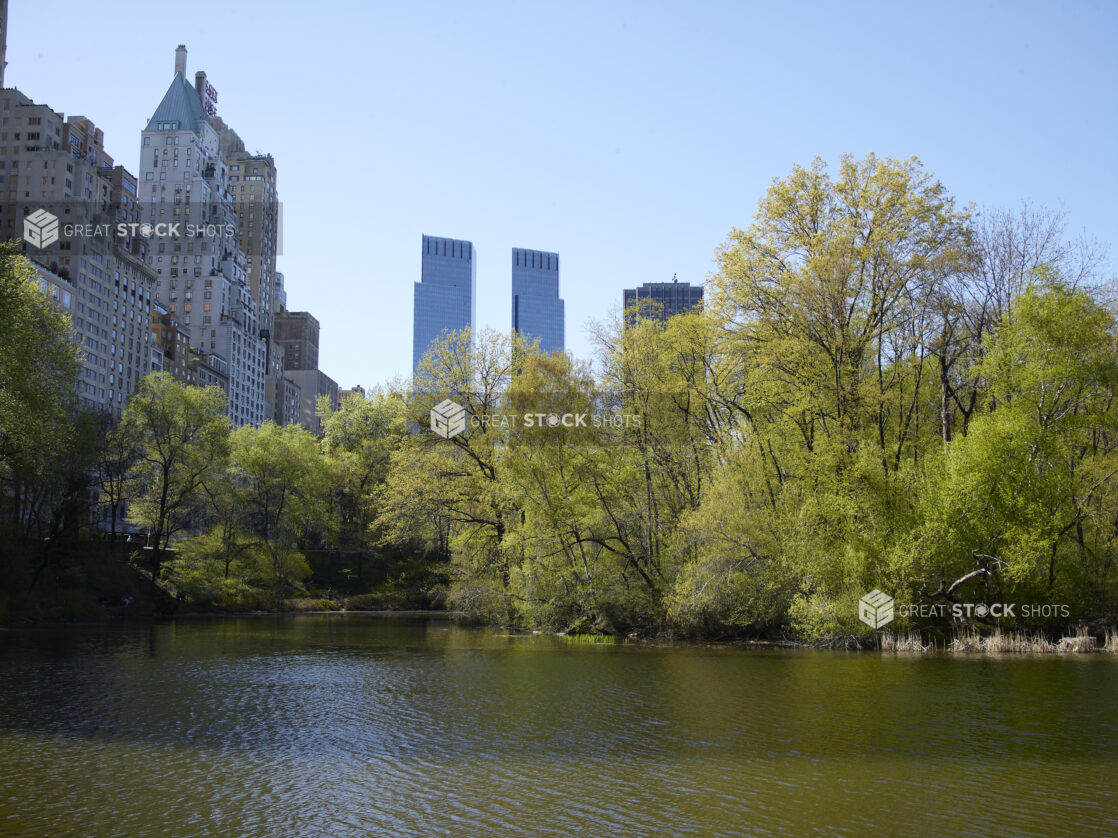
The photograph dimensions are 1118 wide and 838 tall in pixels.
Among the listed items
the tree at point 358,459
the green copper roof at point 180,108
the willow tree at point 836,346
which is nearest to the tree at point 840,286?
the willow tree at point 836,346

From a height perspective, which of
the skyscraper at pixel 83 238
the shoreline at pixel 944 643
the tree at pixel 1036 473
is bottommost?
the shoreline at pixel 944 643

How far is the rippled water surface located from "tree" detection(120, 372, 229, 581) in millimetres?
30129

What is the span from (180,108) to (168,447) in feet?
442

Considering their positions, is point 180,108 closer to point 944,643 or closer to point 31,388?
point 31,388

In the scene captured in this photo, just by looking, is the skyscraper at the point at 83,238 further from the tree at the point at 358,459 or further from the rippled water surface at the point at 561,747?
the rippled water surface at the point at 561,747

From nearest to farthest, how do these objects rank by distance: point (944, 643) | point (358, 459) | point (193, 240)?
point (944, 643), point (358, 459), point (193, 240)

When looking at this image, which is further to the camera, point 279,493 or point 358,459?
point 358,459

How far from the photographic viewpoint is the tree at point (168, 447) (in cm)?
5572

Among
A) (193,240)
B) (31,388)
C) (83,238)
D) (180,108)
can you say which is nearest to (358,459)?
(31,388)

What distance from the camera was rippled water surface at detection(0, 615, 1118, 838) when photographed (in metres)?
12.0

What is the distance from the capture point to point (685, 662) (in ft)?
93.7

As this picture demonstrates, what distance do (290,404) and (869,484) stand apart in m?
183

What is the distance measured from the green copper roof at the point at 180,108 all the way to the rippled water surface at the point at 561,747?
16183 cm

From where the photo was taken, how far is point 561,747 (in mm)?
16250
